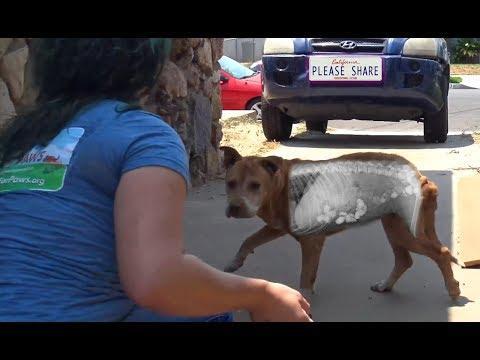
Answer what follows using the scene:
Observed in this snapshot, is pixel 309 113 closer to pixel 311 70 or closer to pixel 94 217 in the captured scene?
pixel 311 70

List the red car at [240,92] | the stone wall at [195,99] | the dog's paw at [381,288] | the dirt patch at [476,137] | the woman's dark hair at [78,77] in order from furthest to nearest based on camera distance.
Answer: the red car at [240,92], the dirt patch at [476,137], the stone wall at [195,99], the dog's paw at [381,288], the woman's dark hair at [78,77]

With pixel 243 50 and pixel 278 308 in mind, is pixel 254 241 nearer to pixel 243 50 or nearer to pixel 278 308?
pixel 278 308

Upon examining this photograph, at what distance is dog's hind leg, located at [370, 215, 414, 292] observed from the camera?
4520 millimetres

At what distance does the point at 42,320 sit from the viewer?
1688mm

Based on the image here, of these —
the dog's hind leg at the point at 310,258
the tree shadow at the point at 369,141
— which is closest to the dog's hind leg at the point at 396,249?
the dog's hind leg at the point at 310,258

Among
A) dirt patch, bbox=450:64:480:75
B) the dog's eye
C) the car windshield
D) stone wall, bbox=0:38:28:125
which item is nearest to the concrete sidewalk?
the dog's eye

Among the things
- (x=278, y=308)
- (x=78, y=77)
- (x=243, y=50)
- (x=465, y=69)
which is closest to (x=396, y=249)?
(x=278, y=308)

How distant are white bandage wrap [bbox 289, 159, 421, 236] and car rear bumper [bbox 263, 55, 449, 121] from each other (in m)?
4.64

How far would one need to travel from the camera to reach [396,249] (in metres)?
4.64

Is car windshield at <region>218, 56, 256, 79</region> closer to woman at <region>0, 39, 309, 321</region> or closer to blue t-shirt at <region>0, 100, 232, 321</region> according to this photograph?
woman at <region>0, 39, 309, 321</region>

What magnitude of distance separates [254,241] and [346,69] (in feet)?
15.7

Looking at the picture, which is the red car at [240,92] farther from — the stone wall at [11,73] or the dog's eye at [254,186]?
the dog's eye at [254,186]

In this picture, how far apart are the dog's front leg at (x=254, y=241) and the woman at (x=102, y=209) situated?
2.82 m

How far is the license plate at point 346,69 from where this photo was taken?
901cm
